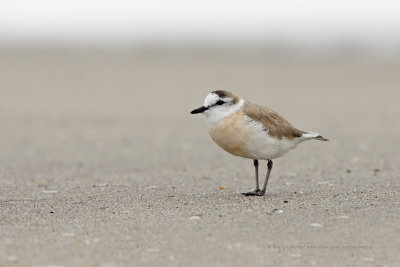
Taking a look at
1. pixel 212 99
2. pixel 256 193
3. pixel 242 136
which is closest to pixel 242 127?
pixel 242 136

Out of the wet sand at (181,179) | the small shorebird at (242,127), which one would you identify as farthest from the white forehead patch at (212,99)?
the wet sand at (181,179)

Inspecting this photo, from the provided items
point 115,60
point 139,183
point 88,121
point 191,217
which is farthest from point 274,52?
point 191,217

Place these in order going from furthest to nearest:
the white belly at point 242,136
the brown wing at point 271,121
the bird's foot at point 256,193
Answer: the bird's foot at point 256,193 → the brown wing at point 271,121 → the white belly at point 242,136

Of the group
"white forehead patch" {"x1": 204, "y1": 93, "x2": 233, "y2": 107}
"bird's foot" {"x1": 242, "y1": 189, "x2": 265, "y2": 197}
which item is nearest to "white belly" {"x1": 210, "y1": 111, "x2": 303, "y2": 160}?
"white forehead patch" {"x1": 204, "y1": 93, "x2": 233, "y2": 107}

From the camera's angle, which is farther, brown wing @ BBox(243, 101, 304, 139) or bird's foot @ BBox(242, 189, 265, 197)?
bird's foot @ BBox(242, 189, 265, 197)

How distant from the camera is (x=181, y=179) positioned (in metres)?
8.55

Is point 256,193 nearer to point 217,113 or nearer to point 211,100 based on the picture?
point 217,113

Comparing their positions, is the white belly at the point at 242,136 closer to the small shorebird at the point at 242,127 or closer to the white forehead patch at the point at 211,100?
the small shorebird at the point at 242,127

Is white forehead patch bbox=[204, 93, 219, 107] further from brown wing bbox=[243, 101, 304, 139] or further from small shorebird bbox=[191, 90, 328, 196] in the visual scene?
brown wing bbox=[243, 101, 304, 139]

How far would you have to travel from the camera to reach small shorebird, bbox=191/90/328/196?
6.70 m

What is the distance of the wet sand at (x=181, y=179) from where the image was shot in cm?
511

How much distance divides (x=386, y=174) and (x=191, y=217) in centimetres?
345

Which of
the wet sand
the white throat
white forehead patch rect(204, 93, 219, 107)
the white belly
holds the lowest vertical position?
the wet sand

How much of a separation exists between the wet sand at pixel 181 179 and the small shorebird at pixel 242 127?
49 cm
